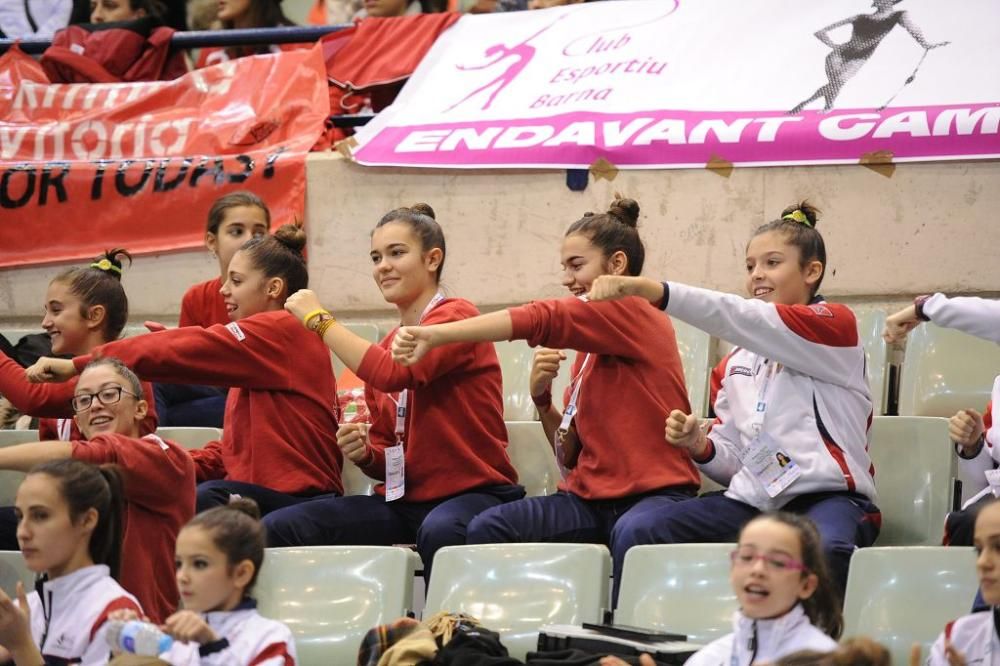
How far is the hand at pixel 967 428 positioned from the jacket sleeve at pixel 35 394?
8.21ft

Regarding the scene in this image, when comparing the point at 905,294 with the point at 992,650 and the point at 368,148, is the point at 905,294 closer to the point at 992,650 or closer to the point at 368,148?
the point at 368,148

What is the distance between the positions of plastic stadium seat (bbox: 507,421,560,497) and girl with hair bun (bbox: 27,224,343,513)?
0.58 metres

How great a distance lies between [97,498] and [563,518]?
131cm

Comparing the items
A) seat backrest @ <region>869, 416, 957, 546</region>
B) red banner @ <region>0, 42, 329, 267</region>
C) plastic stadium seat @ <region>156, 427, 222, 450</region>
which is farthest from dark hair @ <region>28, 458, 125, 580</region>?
red banner @ <region>0, 42, 329, 267</region>

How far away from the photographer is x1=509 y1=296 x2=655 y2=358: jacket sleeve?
142 inches

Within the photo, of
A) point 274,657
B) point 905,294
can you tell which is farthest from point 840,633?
point 905,294

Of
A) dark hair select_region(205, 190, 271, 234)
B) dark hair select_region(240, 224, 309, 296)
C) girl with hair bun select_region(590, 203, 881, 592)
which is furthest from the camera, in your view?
dark hair select_region(205, 190, 271, 234)

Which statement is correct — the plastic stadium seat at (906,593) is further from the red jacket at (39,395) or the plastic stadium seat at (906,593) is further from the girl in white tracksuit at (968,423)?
the red jacket at (39,395)

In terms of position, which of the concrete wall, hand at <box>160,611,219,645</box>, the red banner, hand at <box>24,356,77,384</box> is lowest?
hand at <box>160,611,219,645</box>

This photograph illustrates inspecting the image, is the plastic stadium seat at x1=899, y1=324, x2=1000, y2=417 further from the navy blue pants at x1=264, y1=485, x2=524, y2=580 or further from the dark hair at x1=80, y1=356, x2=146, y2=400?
the dark hair at x1=80, y1=356, x2=146, y2=400

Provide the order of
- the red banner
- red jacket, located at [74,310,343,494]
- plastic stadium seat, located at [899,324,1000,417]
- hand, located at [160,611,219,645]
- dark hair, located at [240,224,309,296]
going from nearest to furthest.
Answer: hand, located at [160,611,219,645] → red jacket, located at [74,310,343,494] → dark hair, located at [240,224,309,296] → plastic stadium seat, located at [899,324,1000,417] → the red banner

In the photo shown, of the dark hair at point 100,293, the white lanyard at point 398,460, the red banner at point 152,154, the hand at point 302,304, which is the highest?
the red banner at point 152,154

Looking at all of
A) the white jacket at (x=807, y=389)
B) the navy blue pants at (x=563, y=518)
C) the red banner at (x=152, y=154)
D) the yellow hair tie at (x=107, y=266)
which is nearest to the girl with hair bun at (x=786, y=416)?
the white jacket at (x=807, y=389)

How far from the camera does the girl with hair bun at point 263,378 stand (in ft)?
13.5
